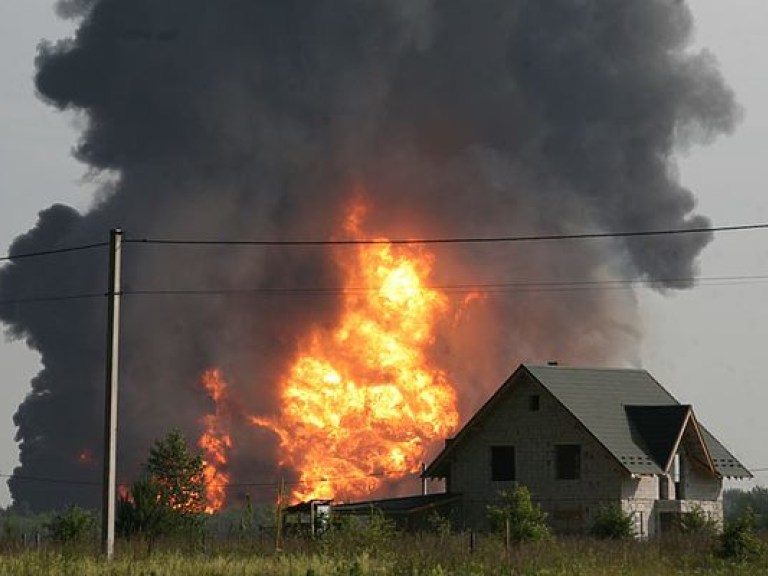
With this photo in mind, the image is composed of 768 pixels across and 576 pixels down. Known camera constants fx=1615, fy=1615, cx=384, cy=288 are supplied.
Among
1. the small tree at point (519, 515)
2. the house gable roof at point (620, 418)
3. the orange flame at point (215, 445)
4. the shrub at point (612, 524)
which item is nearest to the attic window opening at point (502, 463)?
the house gable roof at point (620, 418)

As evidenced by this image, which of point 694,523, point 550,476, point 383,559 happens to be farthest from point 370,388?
point 383,559

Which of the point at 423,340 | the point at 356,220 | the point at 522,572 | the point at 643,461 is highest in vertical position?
the point at 356,220

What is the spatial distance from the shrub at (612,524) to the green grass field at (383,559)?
41.3ft

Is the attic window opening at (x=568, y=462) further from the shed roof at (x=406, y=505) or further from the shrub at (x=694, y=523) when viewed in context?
the shed roof at (x=406, y=505)

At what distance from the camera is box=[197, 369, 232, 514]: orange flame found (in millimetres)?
117375

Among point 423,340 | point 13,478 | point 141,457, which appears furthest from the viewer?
point 13,478

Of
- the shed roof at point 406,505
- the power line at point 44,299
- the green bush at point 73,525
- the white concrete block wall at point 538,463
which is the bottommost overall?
the green bush at point 73,525

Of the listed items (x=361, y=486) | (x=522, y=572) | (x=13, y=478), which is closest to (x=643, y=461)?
(x=522, y=572)

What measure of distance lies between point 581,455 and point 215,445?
51.5 metres

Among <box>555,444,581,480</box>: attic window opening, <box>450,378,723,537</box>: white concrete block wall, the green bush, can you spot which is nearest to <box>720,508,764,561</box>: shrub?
<box>450,378,723,537</box>: white concrete block wall

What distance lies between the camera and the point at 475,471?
77.0 m

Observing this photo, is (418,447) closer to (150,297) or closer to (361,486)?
(361,486)

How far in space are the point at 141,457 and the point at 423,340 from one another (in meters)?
27.9

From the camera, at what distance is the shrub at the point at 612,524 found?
67875mm
